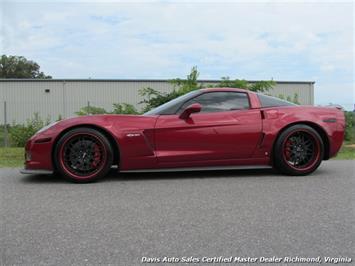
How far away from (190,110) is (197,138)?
0.38 metres

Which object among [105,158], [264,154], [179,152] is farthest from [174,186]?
[264,154]

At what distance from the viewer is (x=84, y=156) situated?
565 centimetres

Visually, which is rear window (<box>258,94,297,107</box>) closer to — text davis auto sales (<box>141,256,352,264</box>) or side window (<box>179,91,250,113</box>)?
side window (<box>179,91,250,113</box>)

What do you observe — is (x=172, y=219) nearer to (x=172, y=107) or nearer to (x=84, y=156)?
(x=84, y=156)

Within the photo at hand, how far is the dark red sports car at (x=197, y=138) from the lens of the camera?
562 cm

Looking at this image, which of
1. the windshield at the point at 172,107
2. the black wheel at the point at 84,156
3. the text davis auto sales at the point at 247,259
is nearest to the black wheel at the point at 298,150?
the windshield at the point at 172,107

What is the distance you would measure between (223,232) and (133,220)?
2.64 ft

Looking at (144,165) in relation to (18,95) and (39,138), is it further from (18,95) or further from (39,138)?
(18,95)

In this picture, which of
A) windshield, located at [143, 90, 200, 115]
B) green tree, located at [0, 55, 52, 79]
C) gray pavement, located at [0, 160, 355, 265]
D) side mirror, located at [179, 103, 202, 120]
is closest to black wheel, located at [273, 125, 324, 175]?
gray pavement, located at [0, 160, 355, 265]

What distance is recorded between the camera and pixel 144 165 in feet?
18.9

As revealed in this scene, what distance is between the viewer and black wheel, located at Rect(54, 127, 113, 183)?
5.58 metres

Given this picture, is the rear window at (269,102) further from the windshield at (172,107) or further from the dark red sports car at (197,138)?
the windshield at (172,107)

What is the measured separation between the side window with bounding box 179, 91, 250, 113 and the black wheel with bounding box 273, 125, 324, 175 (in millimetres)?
711

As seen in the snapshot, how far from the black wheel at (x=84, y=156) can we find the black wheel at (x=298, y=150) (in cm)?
231
